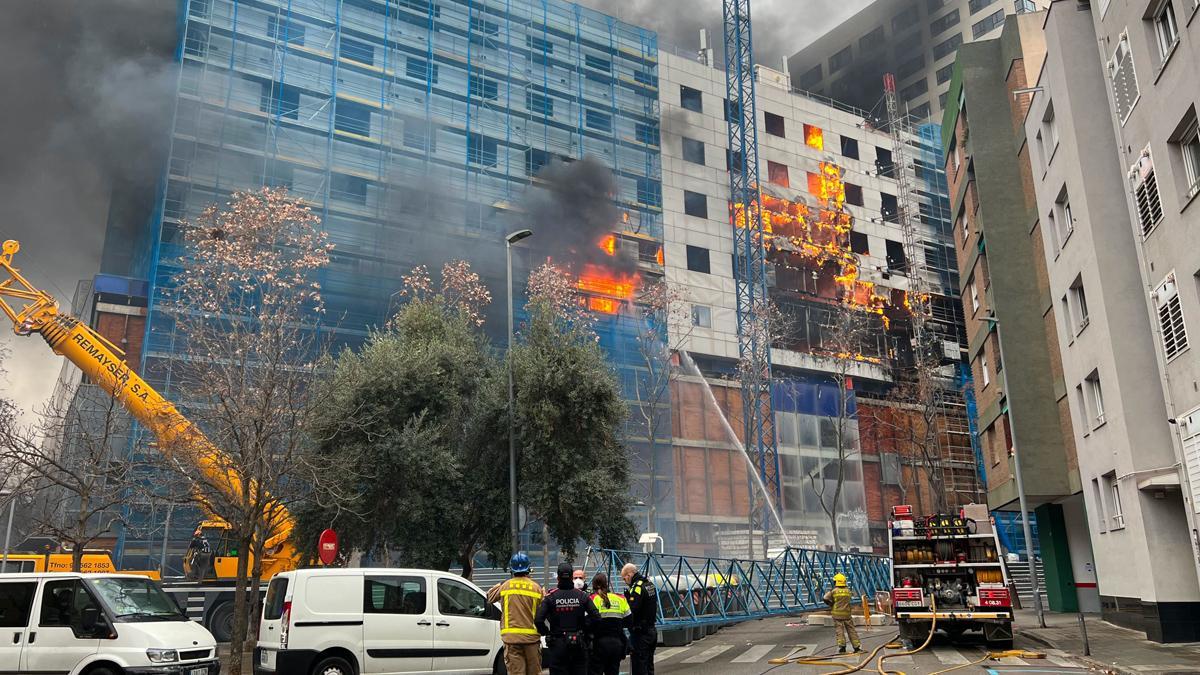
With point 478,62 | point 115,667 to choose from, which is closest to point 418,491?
point 115,667

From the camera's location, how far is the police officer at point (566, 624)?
8578mm

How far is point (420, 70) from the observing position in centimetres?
4534

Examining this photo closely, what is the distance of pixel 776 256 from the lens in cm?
6019

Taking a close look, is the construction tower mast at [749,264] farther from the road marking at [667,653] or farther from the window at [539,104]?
A: the road marking at [667,653]

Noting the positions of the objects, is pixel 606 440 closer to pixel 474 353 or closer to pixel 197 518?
pixel 474 353

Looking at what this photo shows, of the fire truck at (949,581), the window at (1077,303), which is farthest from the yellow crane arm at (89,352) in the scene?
the window at (1077,303)

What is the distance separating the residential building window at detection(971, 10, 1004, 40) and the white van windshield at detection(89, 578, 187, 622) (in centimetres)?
8571

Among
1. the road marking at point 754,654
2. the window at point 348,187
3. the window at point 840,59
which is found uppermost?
the window at point 840,59

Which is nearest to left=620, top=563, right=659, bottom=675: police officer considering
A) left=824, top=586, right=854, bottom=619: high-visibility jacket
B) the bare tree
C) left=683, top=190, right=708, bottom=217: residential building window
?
left=824, top=586, right=854, bottom=619: high-visibility jacket

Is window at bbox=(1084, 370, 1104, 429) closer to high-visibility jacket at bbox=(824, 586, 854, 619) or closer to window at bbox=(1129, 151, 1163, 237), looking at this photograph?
window at bbox=(1129, 151, 1163, 237)

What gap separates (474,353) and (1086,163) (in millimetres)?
15772

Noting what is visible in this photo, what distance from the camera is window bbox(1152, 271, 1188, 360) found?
15.6 m

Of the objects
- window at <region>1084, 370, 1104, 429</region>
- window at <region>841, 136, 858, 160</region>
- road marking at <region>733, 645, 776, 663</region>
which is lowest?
road marking at <region>733, 645, 776, 663</region>

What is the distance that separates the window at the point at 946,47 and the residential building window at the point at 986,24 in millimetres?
1761
